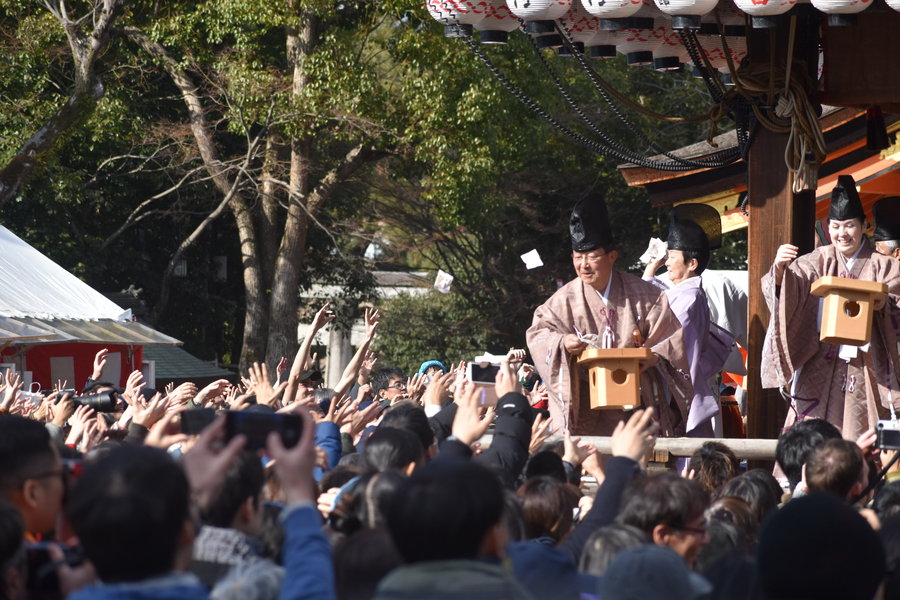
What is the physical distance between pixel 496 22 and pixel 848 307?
A: 9.35 feet

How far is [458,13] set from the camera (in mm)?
7695

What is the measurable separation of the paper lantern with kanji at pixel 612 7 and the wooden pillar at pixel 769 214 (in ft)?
2.65

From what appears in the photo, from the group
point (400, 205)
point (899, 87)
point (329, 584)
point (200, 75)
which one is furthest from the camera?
point (400, 205)

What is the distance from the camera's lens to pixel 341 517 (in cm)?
340

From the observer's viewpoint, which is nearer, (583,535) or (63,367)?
(583,535)

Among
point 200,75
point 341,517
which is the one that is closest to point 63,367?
point 200,75

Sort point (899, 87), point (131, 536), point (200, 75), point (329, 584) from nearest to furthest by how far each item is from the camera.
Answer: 1. point (131, 536)
2. point (329, 584)
3. point (899, 87)
4. point (200, 75)

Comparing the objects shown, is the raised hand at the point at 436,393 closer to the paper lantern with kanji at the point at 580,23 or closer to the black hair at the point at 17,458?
the paper lantern with kanji at the point at 580,23

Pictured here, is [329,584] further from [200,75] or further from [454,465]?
[200,75]

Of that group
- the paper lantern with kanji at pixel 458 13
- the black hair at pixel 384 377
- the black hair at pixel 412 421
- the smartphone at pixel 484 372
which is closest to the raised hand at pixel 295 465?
the black hair at pixel 412 421

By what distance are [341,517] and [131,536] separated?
113 centimetres

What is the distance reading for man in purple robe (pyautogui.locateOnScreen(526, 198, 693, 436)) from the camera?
22.7 ft

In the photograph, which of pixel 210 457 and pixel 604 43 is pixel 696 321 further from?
pixel 210 457

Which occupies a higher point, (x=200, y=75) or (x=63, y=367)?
(x=200, y=75)
